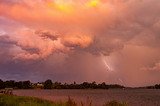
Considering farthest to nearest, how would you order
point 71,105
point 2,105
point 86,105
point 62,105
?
point 2,105 < point 62,105 < point 71,105 < point 86,105

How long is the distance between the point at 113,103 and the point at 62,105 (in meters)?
4.83

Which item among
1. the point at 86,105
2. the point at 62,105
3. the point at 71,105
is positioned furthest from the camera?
the point at 62,105

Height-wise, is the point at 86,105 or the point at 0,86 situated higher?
the point at 0,86

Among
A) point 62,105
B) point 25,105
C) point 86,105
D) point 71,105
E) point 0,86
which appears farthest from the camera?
point 0,86

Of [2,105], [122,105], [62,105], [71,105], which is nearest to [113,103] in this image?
[122,105]

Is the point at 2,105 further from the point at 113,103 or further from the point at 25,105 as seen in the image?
the point at 113,103

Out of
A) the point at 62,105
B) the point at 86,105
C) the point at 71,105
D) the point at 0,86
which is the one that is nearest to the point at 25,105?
the point at 62,105

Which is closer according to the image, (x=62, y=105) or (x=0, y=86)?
(x=62, y=105)

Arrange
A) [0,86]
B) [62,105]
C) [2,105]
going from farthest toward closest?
[0,86] → [2,105] → [62,105]

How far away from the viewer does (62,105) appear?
20891mm

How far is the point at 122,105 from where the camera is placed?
2128 centimetres

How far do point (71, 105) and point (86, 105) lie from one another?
166cm

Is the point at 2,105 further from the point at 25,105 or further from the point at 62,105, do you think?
the point at 62,105

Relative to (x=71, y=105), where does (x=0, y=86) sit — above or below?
above
